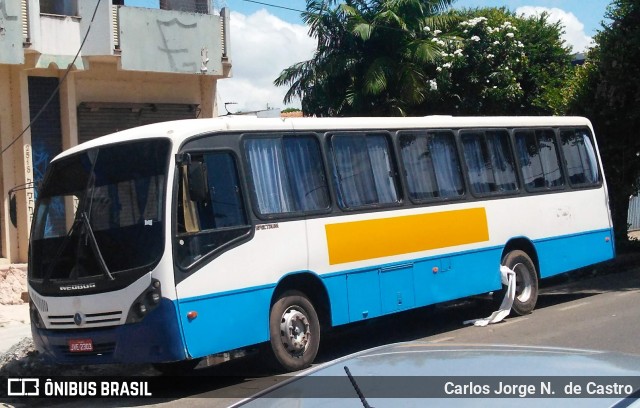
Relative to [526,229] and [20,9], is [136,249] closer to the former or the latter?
[526,229]

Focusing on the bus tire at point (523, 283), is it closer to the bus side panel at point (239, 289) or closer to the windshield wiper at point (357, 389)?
the bus side panel at point (239, 289)

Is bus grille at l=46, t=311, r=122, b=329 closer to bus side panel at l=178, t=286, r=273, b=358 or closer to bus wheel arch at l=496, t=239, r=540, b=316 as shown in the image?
bus side panel at l=178, t=286, r=273, b=358

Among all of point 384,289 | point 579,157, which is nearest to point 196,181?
point 384,289

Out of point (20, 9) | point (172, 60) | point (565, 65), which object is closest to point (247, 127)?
point (20, 9)

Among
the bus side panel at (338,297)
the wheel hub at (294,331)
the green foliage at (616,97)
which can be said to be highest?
the green foliage at (616,97)

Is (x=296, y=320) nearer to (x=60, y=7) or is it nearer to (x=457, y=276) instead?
(x=457, y=276)

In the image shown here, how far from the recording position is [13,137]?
17672 millimetres

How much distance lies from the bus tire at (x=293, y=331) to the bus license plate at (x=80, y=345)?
1.97 m

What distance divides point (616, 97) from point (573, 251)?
17.8 ft

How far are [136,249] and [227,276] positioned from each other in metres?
1.02

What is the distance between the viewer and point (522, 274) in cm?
1378

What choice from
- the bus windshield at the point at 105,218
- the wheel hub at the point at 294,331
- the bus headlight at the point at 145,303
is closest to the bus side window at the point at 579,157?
the wheel hub at the point at 294,331

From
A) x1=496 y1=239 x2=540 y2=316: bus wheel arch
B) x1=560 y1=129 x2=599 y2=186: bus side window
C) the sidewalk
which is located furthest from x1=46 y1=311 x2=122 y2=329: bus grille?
x1=560 y1=129 x2=599 y2=186: bus side window

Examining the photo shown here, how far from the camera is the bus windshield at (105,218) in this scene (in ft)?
30.6
